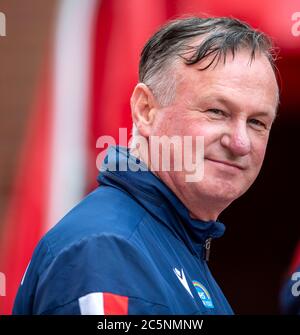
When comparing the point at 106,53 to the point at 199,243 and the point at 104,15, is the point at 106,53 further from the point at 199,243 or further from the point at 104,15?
the point at 199,243

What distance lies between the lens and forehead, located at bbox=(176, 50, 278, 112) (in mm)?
1256

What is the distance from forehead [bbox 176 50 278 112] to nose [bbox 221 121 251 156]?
46 millimetres

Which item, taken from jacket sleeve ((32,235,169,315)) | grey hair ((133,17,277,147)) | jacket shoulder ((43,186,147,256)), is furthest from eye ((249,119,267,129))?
jacket sleeve ((32,235,169,315))

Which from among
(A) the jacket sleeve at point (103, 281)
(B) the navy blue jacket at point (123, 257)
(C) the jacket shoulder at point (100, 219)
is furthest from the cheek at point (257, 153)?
(A) the jacket sleeve at point (103, 281)

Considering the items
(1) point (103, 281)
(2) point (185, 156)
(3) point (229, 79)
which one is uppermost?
(3) point (229, 79)

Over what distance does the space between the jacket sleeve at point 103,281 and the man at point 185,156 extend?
0.06 feet

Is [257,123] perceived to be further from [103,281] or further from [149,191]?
[103,281]

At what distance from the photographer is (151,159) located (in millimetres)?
1279

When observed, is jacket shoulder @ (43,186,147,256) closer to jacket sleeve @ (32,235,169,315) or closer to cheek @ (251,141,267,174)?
jacket sleeve @ (32,235,169,315)

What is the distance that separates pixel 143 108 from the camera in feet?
4.47

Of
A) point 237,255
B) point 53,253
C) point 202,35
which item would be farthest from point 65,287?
point 237,255

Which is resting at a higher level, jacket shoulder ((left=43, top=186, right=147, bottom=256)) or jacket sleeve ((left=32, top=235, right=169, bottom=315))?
jacket shoulder ((left=43, top=186, right=147, bottom=256))

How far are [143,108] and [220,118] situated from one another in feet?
0.55

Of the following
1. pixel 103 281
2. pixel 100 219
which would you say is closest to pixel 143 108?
pixel 100 219
